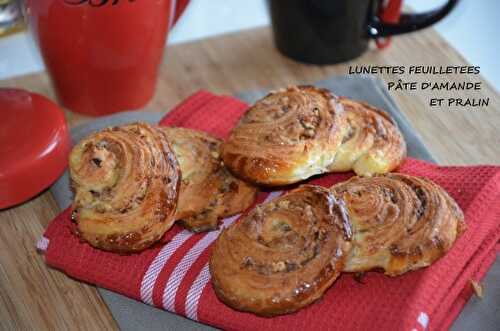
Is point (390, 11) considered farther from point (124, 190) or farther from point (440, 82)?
point (124, 190)

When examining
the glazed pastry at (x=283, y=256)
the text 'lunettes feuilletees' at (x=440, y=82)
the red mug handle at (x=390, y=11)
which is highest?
the red mug handle at (x=390, y=11)

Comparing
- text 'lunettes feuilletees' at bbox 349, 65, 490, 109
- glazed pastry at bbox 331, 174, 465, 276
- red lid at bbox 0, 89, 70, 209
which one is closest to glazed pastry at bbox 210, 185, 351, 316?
glazed pastry at bbox 331, 174, 465, 276

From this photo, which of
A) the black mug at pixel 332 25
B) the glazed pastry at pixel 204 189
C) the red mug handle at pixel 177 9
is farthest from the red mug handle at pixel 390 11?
the glazed pastry at pixel 204 189

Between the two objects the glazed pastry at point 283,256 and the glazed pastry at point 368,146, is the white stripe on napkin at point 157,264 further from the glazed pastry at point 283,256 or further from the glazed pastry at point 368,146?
the glazed pastry at point 368,146

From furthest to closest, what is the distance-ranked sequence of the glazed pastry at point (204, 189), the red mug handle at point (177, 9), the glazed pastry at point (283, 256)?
1. the red mug handle at point (177, 9)
2. the glazed pastry at point (204, 189)
3. the glazed pastry at point (283, 256)

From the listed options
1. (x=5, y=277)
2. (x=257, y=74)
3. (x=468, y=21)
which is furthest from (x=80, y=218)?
(x=468, y=21)

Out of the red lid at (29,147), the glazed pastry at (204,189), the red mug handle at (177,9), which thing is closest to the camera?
the glazed pastry at (204,189)

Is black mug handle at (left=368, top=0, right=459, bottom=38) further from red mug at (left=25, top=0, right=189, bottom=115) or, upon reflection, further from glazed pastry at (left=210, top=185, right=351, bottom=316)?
glazed pastry at (left=210, top=185, right=351, bottom=316)

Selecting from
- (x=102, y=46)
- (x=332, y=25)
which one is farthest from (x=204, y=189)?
(x=332, y=25)
